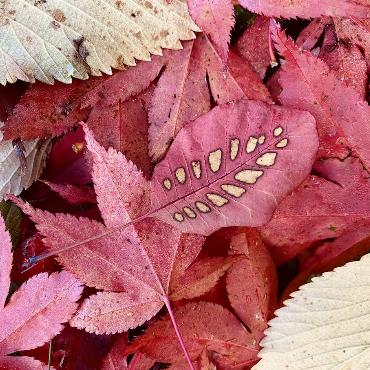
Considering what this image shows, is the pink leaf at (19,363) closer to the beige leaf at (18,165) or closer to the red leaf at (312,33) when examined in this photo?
the beige leaf at (18,165)

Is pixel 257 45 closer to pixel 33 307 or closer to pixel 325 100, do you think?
pixel 325 100

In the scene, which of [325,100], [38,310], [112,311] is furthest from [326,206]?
[38,310]

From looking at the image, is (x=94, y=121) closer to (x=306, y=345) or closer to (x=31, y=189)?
(x=31, y=189)

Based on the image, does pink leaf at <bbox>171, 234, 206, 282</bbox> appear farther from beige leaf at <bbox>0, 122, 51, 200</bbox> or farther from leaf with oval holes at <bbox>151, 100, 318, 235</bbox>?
beige leaf at <bbox>0, 122, 51, 200</bbox>

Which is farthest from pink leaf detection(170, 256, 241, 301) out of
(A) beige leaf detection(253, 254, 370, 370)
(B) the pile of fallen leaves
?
(A) beige leaf detection(253, 254, 370, 370)

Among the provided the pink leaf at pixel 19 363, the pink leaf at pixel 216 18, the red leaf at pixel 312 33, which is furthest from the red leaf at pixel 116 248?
the red leaf at pixel 312 33
